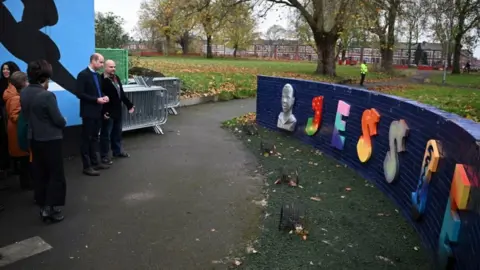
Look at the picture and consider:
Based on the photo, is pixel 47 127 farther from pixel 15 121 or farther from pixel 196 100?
pixel 196 100

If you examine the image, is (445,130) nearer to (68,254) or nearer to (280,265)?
(280,265)

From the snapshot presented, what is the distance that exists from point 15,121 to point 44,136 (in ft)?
3.47

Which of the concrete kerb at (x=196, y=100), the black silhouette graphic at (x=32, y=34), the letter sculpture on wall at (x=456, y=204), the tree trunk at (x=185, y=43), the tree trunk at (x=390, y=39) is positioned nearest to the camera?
the letter sculpture on wall at (x=456, y=204)

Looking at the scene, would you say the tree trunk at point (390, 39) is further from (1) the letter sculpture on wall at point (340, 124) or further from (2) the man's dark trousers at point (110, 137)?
(2) the man's dark trousers at point (110, 137)

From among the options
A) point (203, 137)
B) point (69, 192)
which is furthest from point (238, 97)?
point (69, 192)

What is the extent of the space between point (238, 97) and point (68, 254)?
12.2 metres

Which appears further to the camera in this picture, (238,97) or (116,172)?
(238,97)

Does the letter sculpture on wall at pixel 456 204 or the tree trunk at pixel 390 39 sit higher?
the tree trunk at pixel 390 39

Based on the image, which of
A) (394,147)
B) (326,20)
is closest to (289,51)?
(326,20)

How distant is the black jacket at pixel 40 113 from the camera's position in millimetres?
4172

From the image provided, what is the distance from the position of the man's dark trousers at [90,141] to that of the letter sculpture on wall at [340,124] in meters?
3.75

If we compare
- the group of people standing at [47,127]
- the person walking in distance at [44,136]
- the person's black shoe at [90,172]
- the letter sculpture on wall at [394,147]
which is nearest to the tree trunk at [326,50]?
the group of people standing at [47,127]

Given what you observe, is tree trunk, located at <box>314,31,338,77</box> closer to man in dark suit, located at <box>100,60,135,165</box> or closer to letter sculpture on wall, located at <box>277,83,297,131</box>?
letter sculpture on wall, located at <box>277,83,297,131</box>

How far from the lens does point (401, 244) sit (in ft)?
13.4
